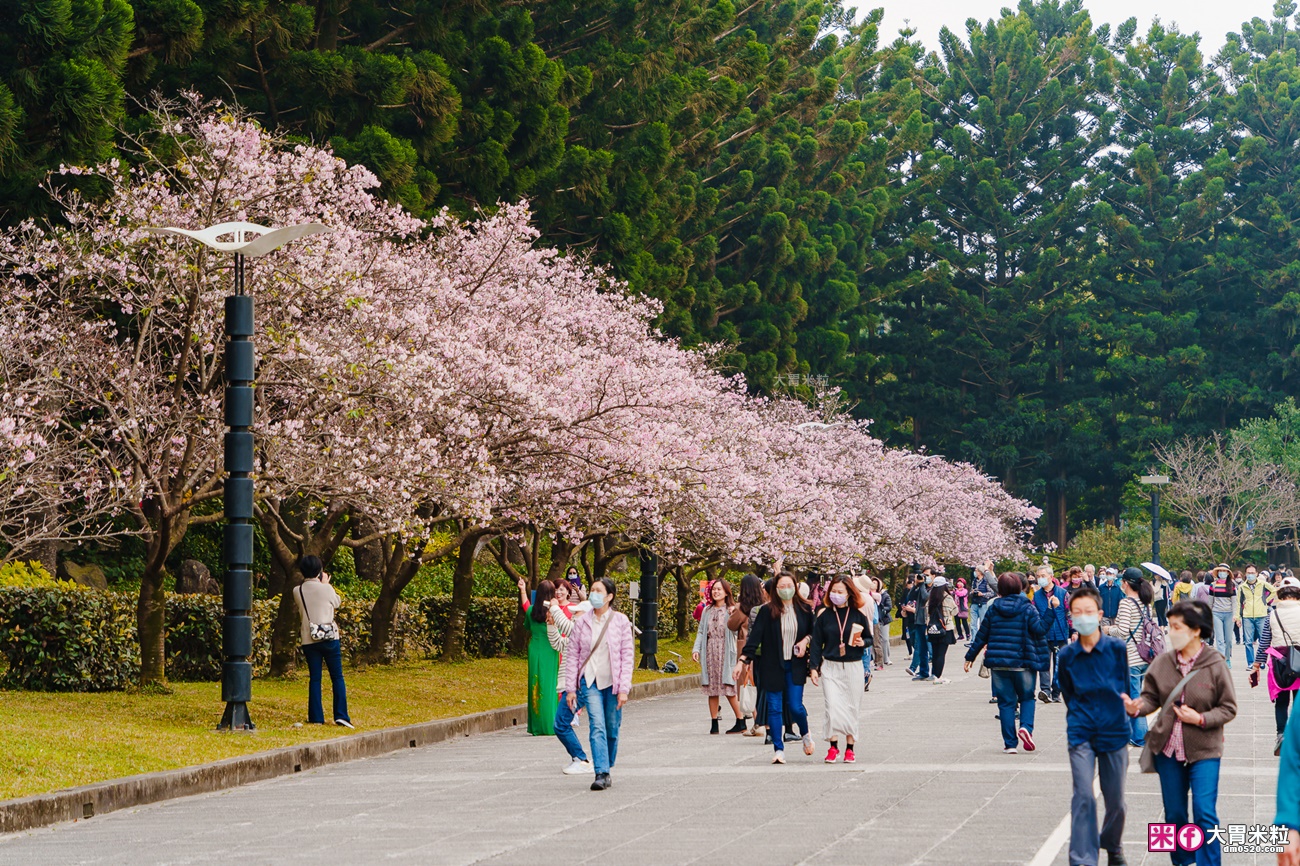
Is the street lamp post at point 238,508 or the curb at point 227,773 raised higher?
the street lamp post at point 238,508

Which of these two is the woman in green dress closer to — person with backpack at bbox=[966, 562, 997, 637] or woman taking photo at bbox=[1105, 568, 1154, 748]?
woman taking photo at bbox=[1105, 568, 1154, 748]

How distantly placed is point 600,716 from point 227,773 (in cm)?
328

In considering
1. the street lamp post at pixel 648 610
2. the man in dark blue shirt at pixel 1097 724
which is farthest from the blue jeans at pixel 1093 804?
the street lamp post at pixel 648 610

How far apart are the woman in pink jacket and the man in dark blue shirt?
4.17 m

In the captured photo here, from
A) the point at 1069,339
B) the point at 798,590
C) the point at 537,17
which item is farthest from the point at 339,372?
the point at 1069,339

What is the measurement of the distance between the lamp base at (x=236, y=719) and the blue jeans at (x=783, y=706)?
4876 millimetres

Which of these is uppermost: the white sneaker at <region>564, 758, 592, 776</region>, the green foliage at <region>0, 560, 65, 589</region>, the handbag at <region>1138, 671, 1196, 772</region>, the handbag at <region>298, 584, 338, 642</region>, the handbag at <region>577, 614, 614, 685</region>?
the green foliage at <region>0, 560, 65, 589</region>

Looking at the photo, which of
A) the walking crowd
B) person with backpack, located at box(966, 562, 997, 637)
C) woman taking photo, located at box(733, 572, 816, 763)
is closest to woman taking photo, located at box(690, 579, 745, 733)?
the walking crowd

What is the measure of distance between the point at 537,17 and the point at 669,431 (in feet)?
64.2

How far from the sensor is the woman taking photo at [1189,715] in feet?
24.7

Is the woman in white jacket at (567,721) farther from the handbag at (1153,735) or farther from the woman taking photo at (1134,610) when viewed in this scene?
the woman taking photo at (1134,610)

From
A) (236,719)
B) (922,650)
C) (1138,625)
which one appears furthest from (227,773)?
(922,650)

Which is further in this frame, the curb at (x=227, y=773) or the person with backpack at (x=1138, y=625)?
the person with backpack at (x=1138, y=625)

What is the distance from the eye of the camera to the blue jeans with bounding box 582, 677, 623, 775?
39.1 ft
